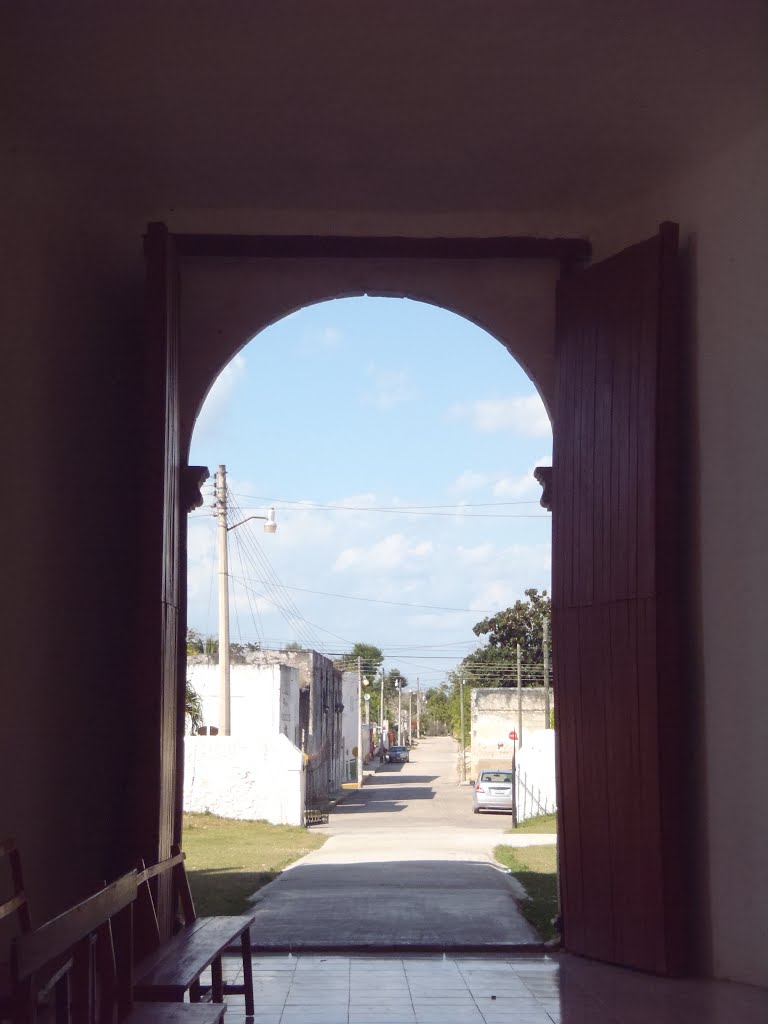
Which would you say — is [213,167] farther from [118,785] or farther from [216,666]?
[216,666]

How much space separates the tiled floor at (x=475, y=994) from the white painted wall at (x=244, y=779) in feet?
45.5

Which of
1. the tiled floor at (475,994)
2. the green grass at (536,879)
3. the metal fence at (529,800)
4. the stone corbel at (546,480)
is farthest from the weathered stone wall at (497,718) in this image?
the tiled floor at (475,994)

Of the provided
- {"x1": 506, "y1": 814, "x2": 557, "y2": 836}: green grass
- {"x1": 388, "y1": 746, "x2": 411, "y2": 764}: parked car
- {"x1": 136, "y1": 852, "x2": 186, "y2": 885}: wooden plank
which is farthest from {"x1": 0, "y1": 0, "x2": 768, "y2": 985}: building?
{"x1": 388, "y1": 746, "x2": 411, "y2": 764}: parked car

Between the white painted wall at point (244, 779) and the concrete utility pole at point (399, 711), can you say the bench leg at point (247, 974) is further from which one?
the concrete utility pole at point (399, 711)

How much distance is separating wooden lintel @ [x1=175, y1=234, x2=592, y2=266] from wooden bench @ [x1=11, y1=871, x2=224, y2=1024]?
3597 mm

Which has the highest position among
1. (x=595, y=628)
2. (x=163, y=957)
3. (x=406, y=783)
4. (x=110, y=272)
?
(x=110, y=272)

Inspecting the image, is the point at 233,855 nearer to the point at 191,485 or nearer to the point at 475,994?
the point at 191,485

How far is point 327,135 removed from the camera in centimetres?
567

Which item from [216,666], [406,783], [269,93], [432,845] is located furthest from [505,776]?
[269,93]

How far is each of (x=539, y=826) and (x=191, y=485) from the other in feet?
43.7

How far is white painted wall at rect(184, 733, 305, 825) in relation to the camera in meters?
→ 19.6

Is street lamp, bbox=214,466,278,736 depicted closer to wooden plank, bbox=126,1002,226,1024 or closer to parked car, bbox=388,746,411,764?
wooden plank, bbox=126,1002,226,1024

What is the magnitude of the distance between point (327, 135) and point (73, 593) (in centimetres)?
247

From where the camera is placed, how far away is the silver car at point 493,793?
2336 centimetres
